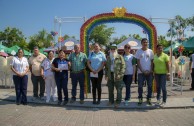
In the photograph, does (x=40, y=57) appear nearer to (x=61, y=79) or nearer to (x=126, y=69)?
(x=61, y=79)

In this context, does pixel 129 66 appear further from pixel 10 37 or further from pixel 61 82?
pixel 10 37

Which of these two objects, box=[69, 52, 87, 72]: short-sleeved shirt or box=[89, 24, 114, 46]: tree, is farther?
box=[89, 24, 114, 46]: tree

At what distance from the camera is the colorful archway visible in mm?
9797

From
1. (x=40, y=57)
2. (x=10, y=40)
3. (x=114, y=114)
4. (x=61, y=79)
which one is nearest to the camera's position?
(x=114, y=114)

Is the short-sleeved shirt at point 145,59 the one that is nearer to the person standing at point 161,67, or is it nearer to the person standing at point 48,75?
the person standing at point 161,67

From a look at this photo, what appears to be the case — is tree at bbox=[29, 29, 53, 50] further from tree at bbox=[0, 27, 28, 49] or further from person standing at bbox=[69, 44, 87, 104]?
person standing at bbox=[69, 44, 87, 104]

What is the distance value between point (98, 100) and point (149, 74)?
199cm

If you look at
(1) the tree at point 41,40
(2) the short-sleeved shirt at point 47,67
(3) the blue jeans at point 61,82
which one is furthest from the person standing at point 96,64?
(1) the tree at point 41,40

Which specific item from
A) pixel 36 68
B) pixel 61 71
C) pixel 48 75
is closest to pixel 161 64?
pixel 61 71

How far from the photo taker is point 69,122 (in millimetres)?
6312

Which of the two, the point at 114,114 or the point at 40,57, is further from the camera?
the point at 40,57

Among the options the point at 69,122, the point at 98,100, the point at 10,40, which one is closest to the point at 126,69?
the point at 98,100

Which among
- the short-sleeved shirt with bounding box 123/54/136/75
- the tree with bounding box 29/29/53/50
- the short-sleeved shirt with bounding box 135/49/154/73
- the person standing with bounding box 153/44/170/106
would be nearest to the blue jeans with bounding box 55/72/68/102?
the short-sleeved shirt with bounding box 123/54/136/75

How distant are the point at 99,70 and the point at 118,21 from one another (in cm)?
262
